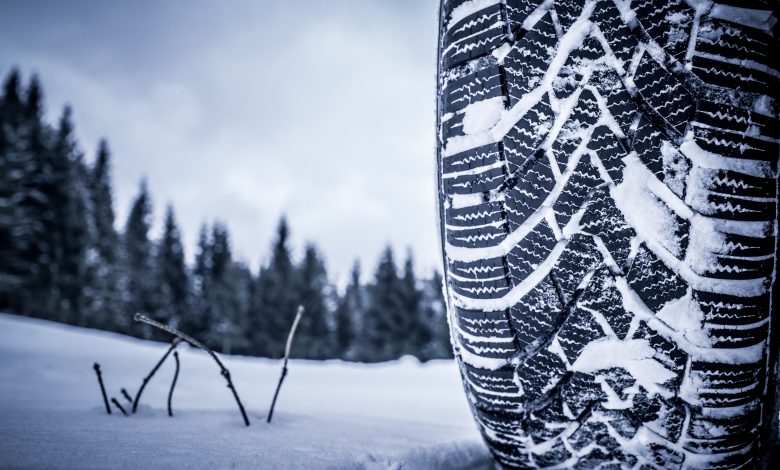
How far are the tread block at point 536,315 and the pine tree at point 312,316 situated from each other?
26454 mm

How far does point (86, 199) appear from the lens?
70.6ft

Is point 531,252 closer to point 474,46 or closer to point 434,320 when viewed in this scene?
point 474,46

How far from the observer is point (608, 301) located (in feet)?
1.69

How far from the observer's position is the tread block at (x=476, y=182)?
0.55 metres

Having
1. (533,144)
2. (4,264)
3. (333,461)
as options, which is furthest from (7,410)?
(4,264)

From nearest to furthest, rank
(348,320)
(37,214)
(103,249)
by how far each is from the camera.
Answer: (37,214) < (103,249) < (348,320)

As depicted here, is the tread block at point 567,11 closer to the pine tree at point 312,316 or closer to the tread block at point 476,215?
the tread block at point 476,215

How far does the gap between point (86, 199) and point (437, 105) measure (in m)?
26.5

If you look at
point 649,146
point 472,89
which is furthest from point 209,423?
point 649,146

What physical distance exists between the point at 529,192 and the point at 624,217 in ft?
0.38

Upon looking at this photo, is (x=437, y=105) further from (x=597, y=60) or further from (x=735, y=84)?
(x=735, y=84)

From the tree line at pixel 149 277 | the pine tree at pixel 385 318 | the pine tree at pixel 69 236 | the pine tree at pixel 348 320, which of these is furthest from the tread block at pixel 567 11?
the pine tree at pixel 348 320

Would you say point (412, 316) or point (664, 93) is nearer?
point (664, 93)

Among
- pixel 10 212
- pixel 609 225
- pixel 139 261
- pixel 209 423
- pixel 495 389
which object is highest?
pixel 10 212
